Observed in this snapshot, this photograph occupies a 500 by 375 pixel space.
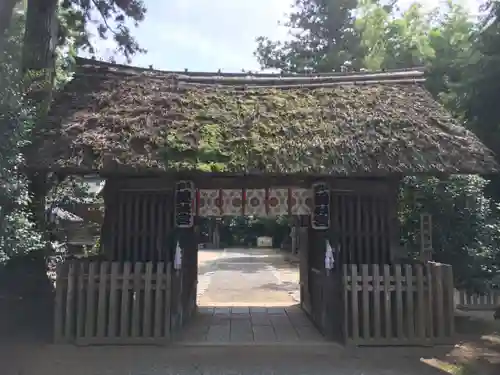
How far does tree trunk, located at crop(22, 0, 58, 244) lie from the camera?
8.67m

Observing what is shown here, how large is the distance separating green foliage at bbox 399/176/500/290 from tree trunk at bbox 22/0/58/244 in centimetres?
794

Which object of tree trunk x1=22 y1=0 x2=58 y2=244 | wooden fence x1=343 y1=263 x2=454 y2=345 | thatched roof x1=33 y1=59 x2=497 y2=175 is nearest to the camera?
thatched roof x1=33 y1=59 x2=497 y2=175

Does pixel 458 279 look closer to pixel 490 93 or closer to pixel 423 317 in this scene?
pixel 423 317

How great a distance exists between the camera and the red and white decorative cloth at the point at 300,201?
8484 mm

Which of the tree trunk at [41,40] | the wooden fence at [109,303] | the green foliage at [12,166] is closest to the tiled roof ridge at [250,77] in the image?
the tree trunk at [41,40]

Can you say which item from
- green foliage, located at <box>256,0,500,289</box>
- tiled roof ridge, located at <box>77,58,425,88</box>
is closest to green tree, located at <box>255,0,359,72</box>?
green foliage, located at <box>256,0,500,289</box>

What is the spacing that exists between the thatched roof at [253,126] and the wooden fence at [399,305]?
1.80 m

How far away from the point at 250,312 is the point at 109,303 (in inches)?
161

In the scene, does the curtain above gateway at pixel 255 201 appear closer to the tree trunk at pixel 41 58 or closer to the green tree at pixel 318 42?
the tree trunk at pixel 41 58

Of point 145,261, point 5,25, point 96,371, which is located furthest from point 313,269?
point 5,25

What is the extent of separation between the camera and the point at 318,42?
29.9 metres

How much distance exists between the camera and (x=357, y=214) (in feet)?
28.4

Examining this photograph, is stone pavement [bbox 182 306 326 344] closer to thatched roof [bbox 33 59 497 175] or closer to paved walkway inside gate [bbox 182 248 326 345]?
paved walkway inside gate [bbox 182 248 326 345]

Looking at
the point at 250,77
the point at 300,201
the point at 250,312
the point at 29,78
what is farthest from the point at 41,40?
the point at 250,312
